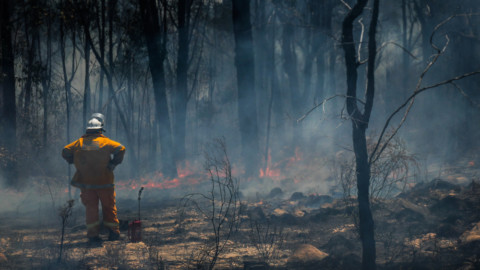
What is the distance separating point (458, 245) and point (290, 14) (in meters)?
17.0

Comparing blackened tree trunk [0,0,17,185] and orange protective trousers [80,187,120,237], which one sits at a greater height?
blackened tree trunk [0,0,17,185]

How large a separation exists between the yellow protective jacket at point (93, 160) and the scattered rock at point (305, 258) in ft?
9.96

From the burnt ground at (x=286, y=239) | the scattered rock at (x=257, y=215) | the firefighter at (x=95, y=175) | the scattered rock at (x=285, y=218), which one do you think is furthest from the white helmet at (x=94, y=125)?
the scattered rock at (x=285, y=218)

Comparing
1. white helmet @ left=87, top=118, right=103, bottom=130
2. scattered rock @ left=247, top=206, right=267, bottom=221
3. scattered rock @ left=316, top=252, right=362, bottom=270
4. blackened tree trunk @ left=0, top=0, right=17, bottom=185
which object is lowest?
scattered rock @ left=316, top=252, right=362, bottom=270

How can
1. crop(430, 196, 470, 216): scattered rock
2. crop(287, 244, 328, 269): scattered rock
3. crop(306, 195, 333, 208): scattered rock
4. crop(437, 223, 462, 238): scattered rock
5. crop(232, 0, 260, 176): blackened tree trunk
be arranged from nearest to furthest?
crop(287, 244, 328, 269): scattered rock, crop(437, 223, 462, 238): scattered rock, crop(430, 196, 470, 216): scattered rock, crop(306, 195, 333, 208): scattered rock, crop(232, 0, 260, 176): blackened tree trunk

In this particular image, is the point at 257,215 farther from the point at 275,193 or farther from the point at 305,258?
the point at 275,193

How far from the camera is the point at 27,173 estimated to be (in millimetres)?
13047

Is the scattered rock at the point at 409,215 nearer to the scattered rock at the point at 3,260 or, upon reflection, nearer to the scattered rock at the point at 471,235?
the scattered rock at the point at 471,235

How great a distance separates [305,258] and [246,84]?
31.7 feet

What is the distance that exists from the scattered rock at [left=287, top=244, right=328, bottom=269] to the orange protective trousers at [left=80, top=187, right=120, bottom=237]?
2.91 m

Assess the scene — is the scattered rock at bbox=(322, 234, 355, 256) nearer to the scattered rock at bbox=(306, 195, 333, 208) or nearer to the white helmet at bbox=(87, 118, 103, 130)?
the scattered rock at bbox=(306, 195, 333, 208)

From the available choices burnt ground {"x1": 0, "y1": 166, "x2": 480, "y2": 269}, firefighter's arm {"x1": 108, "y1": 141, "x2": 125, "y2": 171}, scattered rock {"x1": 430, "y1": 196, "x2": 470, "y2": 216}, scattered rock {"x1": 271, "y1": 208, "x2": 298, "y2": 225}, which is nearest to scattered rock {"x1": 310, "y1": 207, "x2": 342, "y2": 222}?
burnt ground {"x1": 0, "y1": 166, "x2": 480, "y2": 269}

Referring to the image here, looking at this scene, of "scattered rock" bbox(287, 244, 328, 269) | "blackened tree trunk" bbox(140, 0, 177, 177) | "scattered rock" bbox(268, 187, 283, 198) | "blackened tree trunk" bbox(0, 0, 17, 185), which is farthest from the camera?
"blackened tree trunk" bbox(140, 0, 177, 177)

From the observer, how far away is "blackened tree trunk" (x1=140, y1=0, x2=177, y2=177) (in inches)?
555
